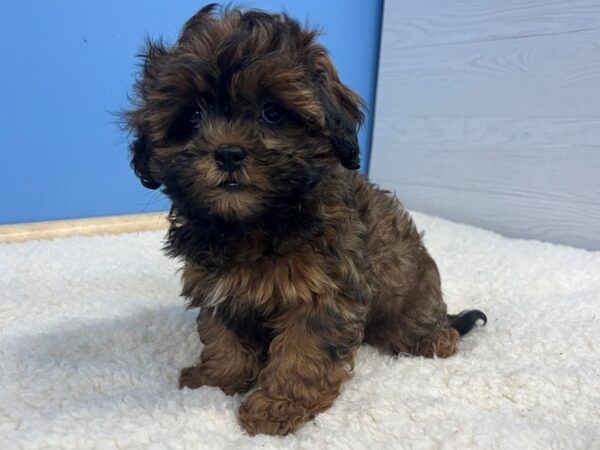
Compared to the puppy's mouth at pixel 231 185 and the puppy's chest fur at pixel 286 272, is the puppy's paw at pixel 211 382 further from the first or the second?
the puppy's mouth at pixel 231 185

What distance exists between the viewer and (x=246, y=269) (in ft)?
4.77

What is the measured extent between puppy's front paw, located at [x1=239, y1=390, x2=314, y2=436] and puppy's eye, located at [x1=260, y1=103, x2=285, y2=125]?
2.38 feet

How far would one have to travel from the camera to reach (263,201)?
127 centimetres

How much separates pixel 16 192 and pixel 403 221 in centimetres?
216

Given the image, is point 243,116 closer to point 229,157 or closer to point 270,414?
point 229,157

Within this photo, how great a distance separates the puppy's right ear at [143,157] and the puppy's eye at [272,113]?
348mm

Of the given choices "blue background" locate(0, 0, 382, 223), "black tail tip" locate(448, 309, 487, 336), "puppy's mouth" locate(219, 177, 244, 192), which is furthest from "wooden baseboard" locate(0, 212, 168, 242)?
"puppy's mouth" locate(219, 177, 244, 192)

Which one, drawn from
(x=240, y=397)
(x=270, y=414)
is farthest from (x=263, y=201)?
(x=240, y=397)

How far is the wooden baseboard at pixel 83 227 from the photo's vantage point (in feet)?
9.80

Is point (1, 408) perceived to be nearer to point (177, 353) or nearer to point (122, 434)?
point (122, 434)

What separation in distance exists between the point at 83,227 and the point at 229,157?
2.25m

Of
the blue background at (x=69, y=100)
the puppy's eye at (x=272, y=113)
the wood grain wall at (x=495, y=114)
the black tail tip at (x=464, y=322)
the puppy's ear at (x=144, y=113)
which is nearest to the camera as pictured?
the puppy's eye at (x=272, y=113)

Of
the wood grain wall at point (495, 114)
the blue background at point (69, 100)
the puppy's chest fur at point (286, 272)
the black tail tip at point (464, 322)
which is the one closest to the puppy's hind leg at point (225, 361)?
the puppy's chest fur at point (286, 272)

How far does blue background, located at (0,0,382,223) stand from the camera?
2850 millimetres
